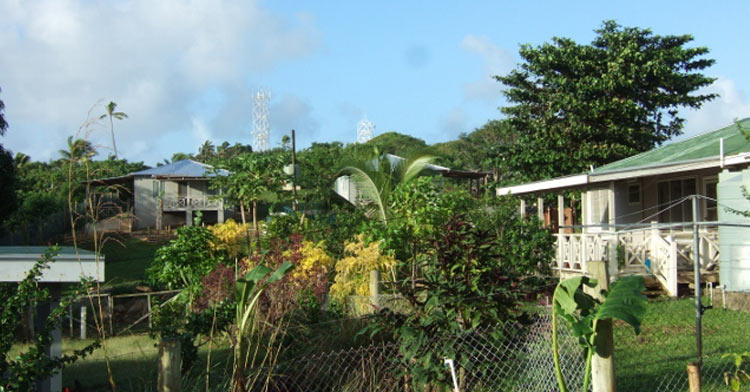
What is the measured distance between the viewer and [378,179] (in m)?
17.3

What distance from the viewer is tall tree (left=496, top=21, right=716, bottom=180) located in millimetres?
22578

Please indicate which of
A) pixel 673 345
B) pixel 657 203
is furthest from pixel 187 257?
pixel 657 203

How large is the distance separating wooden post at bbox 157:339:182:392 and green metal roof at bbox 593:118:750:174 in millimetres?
12811

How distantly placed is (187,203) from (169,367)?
1608 inches

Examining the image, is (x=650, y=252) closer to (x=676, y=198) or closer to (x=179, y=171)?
(x=676, y=198)

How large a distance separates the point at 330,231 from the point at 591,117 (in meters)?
11.3

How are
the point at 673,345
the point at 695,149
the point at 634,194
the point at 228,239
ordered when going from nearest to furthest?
1. the point at 673,345
2. the point at 228,239
3. the point at 695,149
4. the point at 634,194

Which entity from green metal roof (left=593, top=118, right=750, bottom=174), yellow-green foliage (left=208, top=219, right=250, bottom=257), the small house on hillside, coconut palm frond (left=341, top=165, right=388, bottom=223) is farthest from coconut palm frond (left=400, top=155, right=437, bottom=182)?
the small house on hillside

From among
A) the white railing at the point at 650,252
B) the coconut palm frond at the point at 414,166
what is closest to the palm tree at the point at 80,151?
the white railing at the point at 650,252

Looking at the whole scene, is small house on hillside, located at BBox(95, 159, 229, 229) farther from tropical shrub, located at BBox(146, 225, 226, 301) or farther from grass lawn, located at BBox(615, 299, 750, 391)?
grass lawn, located at BBox(615, 299, 750, 391)

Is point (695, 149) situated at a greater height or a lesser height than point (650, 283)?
greater

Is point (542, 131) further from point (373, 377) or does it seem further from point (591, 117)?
point (373, 377)

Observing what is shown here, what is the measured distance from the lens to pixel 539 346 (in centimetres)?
633

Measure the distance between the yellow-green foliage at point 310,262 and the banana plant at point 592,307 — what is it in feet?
21.9
